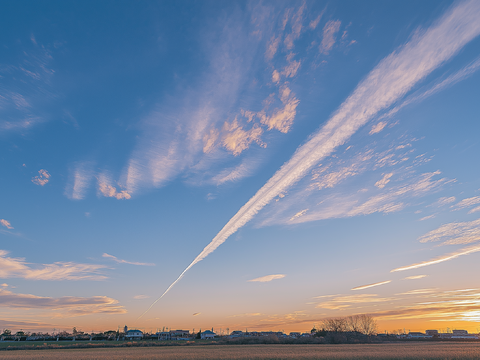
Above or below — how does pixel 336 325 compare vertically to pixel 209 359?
above

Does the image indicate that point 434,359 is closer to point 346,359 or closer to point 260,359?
point 346,359

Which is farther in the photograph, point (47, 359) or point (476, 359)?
point (47, 359)

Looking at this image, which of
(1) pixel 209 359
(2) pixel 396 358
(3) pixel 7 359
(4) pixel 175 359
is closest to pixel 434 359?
(2) pixel 396 358

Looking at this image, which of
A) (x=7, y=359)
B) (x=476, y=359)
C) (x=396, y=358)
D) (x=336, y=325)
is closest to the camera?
(x=476, y=359)

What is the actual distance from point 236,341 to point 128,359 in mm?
76092

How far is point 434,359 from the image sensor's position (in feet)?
116

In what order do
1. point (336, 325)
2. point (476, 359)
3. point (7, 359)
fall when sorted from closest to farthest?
point (476, 359), point (7, 359), point (336, 325)

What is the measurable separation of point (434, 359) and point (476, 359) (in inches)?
179

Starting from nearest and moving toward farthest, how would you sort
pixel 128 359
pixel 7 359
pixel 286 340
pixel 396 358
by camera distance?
1. pixel 396 358
2. pixel 128 359
3. pixel 7 359
4. pixel 286 340

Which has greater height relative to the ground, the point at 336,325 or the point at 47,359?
the point at 336,325

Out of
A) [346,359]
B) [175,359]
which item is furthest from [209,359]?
[346,359]

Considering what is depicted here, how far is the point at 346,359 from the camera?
1423 inches

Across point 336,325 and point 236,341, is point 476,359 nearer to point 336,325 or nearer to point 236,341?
point 236,341

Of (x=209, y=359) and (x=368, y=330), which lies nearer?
(x=209, y=359)
